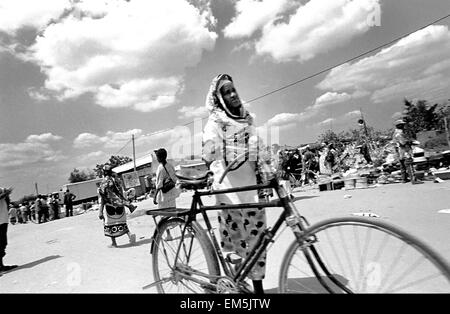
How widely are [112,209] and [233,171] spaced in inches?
156

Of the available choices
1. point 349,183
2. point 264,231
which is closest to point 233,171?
point 264,231

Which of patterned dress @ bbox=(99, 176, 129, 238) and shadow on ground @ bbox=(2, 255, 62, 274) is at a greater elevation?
patterned dress @ bbox=(99, 176, 129, 238)

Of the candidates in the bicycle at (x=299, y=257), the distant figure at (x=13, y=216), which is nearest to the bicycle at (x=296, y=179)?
the bicycle at (x=299, y=257)

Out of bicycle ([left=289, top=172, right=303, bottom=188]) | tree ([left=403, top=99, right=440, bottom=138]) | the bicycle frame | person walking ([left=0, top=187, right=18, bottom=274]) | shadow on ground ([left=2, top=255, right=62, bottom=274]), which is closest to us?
the bicycle frame

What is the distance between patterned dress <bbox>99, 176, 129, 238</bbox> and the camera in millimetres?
5512

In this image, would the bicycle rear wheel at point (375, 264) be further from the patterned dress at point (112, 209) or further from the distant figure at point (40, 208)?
the distant figure at point (40, 208)

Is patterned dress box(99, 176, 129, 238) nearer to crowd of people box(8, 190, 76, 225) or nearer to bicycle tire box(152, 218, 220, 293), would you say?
bicycle tire box(152, 218, 220, 293)

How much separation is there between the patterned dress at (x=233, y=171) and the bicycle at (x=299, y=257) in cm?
25

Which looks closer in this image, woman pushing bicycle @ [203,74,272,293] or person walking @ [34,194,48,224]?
woman pushing bicycle @ [203,74,272,293]

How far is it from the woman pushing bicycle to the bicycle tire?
13.3 inches

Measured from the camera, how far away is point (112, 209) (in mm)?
5562

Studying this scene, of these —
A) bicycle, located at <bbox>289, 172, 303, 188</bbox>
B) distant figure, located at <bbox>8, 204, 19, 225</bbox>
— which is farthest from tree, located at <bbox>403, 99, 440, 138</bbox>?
distant figure, located at <bbox>8, 204, 19, 225</bbox>

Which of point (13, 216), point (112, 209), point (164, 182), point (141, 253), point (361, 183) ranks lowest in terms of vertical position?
point (13, 216)

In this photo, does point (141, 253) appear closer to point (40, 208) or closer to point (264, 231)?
point (264, 231)
